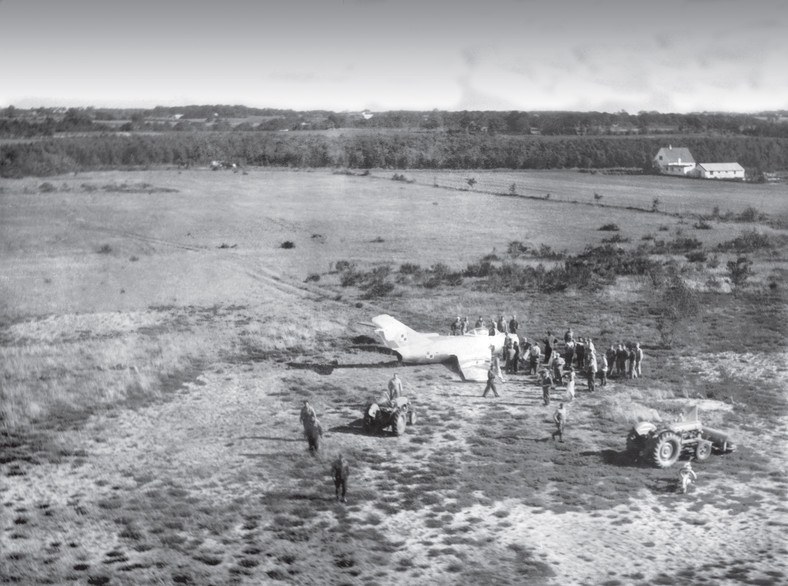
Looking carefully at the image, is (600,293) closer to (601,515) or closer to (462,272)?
(462,272)

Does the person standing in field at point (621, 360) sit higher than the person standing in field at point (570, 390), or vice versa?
the person standing in field at point (621, 360)

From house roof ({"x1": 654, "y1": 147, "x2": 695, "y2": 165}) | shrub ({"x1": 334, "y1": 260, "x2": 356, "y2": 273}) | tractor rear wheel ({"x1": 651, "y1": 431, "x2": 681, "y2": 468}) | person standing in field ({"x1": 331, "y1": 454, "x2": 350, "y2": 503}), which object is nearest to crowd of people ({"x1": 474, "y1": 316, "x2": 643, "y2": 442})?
tractor rear wheel ({"x1": 651, "y1": 431, "x2": 681, "y2": 468})

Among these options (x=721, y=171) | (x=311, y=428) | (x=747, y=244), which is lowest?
(x=311, y=428)

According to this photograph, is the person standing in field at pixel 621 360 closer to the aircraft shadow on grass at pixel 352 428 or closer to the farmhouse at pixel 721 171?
the aircraft shadow on grass at pixel 352 428

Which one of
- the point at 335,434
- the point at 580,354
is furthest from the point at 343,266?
the point at 335,434

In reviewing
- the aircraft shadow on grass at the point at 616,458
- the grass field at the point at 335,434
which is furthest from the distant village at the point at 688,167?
the aircraft shadow on grass at the point at 616,458

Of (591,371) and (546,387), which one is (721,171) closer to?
(591,371)

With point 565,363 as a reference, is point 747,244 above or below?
above
